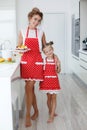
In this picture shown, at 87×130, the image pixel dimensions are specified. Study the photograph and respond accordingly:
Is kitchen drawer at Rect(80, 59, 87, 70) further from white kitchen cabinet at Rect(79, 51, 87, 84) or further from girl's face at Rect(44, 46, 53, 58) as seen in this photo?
girl's face at Rect(44, 46, 53, 58)

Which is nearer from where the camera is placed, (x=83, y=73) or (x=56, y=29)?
(x=83, y=73)

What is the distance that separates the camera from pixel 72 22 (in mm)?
8102

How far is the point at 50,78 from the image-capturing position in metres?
3.57

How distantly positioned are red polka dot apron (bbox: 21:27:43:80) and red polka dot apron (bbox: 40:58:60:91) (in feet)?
0.65

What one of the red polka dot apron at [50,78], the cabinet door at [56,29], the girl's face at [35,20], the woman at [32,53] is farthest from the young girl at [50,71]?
the cabinet door at [56,29]

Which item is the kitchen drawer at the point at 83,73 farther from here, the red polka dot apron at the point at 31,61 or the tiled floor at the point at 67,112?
the red polka dot apron at the point at 31,61

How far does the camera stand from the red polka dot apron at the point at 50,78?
3.54 m

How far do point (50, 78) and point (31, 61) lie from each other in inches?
17.0

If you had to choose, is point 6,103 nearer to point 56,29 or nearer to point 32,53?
point 32,53

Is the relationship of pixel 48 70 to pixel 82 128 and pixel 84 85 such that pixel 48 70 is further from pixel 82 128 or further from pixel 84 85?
pixel 84 85

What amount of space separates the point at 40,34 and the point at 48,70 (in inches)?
20.6

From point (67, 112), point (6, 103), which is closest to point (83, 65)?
point (67, 112)

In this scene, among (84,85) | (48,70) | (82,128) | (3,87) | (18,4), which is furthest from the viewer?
(84,85)

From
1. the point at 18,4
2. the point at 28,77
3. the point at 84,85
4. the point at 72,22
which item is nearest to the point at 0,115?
the point at 28,77
